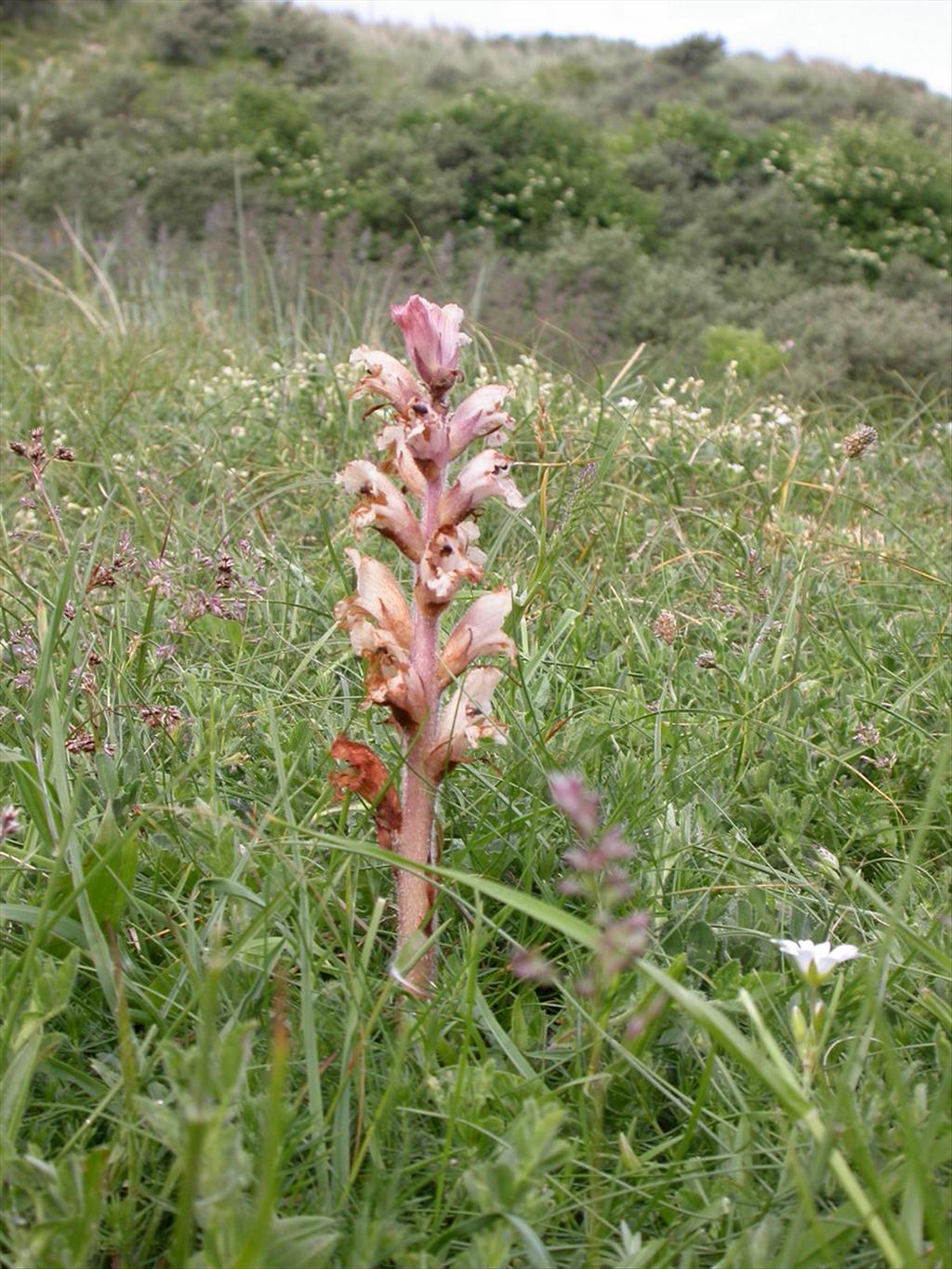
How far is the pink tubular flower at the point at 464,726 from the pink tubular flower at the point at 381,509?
0.18 metres

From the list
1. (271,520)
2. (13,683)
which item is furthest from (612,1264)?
(271,520)

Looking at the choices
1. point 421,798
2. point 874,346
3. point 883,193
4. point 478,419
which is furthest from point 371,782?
point 883,193

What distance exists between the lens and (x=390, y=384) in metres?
1.45

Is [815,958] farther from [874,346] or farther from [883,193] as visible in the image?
[883,193]

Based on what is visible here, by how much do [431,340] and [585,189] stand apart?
44.0ft

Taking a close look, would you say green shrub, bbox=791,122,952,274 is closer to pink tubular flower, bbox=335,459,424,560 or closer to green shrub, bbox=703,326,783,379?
green shrub, bbox=703,326,783,379

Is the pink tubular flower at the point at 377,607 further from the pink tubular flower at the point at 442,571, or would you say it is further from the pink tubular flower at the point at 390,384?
the pink tubular flower at the point at 390,384

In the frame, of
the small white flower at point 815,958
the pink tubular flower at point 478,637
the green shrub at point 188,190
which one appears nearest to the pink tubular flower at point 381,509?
the pink tubular flower at point 478,637

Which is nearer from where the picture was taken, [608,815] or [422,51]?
[608,815]

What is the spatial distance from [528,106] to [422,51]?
13.3 metres

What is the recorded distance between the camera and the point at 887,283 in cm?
1184

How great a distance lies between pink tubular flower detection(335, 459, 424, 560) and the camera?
1452 millimetres

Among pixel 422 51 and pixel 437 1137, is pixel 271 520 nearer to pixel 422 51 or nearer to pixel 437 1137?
pixel 437 1137

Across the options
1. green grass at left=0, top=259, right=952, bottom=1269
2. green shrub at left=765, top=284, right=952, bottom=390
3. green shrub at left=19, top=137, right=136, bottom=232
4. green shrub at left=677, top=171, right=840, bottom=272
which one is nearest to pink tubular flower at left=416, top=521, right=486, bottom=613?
green grass at left=0, top=259, right=952, bottom=1269
